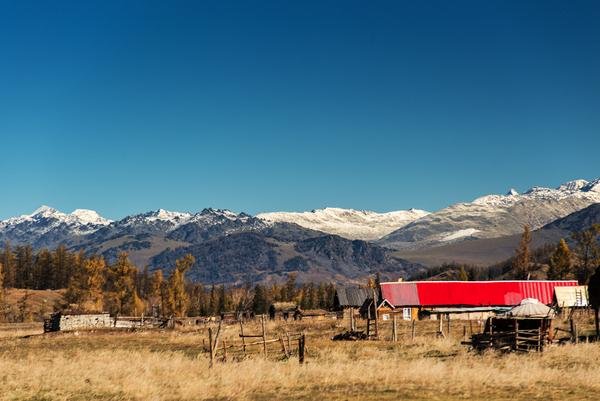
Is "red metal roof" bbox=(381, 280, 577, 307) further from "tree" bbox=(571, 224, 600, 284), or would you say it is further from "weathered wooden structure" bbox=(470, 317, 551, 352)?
"weathered wooden structure" bbox=(470, 317, 551, 352)

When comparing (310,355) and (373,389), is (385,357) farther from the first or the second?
(373,389)

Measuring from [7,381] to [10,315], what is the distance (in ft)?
426

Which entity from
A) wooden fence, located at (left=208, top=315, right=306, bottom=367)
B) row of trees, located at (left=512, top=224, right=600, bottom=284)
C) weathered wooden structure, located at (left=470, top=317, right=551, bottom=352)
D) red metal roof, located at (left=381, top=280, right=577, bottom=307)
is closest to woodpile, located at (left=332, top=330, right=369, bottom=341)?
wooden fence, located at (left=208, top=315, right=306, bottom=367)

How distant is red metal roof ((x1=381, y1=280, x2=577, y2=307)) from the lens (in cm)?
10712

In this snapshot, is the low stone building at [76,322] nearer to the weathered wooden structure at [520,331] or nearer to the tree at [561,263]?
the weathered wooden structure at [520,331]

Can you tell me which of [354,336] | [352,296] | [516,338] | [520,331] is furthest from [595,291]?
[352,296]

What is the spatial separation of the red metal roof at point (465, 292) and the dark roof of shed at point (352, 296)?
15.3 meters

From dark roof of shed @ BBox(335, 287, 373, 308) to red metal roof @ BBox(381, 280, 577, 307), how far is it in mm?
15332

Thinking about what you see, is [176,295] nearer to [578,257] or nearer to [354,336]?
[578,257]

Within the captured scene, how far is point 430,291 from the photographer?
10894 cm

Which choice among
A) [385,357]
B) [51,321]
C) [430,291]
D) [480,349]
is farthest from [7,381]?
[430,291]

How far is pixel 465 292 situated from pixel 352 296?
21929 mm

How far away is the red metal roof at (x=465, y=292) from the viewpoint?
107125 mm

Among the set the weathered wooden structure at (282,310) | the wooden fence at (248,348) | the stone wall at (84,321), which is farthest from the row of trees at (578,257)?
the wooden fence at (248,348)
